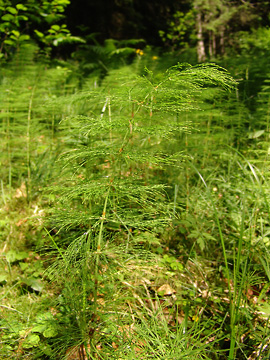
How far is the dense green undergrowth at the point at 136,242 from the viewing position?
94 cm

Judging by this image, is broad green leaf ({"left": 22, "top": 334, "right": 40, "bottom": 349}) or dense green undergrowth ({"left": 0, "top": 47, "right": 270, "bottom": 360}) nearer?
dense green undergrowth ({"left": 0, "top": 47, "right": 270, "bottom": 360})

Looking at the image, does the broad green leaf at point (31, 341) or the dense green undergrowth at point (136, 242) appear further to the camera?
the broad green leaf at point (31, 341)

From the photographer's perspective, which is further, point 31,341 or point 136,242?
point 31,341

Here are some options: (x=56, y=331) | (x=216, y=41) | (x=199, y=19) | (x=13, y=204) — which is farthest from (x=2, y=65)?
(x=216, y=41)

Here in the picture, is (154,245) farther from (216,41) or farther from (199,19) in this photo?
(216,41)

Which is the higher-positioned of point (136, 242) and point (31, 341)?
point (136, 242)

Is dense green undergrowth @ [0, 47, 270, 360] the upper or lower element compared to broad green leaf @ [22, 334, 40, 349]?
upper

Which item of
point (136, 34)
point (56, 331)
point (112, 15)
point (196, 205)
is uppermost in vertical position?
point (112, 15)

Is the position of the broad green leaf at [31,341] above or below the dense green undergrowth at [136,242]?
below

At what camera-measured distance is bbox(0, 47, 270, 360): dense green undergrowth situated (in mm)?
936

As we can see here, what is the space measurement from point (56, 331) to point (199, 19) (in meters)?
8.77

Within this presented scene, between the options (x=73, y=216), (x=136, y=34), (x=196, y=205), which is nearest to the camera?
(x=73, y=216)

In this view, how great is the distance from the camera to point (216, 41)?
377 inches

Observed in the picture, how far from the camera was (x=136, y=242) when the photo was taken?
0.89 meters
